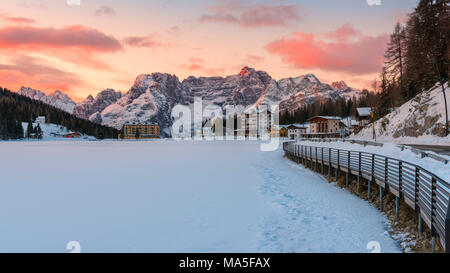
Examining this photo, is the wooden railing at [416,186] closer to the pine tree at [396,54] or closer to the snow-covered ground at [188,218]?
the snow-covered ground at [188,218]

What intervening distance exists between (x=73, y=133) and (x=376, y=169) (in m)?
210

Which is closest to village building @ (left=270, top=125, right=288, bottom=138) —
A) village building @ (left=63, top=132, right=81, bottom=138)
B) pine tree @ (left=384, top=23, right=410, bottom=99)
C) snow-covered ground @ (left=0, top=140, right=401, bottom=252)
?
pine tree @ (left=384, top=23, right=410, bottom=99)

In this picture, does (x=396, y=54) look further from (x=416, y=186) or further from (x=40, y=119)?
(x=40, y=119)

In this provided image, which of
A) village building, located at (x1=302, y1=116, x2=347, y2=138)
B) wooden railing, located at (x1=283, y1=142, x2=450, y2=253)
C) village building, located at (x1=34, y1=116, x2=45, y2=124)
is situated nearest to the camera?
wooden railing, located at (x1=283, y1=142, x2=450, y2=253)

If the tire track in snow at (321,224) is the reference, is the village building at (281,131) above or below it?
above

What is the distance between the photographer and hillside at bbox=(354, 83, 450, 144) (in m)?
31.8

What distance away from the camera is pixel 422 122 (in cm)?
3578

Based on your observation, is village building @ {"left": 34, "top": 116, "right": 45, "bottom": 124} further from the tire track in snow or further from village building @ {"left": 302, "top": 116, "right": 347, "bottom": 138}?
the tire track in snow

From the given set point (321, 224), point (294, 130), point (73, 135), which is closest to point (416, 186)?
point (321, 224)

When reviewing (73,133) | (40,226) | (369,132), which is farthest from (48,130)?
(40,226)

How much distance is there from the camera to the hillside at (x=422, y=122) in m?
31.8

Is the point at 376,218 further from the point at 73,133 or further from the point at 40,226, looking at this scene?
the point at 73,133

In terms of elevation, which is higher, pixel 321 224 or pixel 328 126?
pixel 328 126

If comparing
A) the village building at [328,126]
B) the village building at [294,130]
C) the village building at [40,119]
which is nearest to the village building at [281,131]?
the village building at [294,130]
